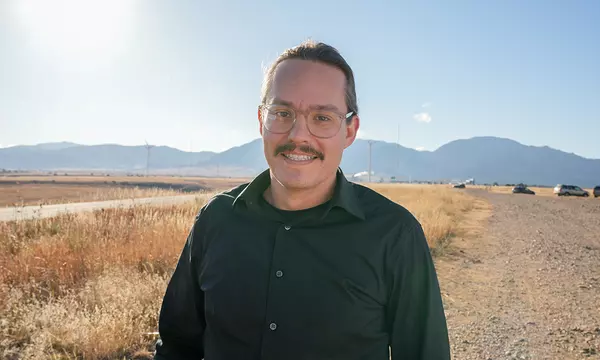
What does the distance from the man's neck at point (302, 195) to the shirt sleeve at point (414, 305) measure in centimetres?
42

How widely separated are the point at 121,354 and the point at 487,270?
6.89 m

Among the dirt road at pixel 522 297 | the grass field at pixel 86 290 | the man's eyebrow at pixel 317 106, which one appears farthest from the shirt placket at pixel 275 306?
the dirt road at pixel 522 297

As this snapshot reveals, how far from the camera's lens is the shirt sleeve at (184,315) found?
6.44 feet

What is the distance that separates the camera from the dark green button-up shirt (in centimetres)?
163

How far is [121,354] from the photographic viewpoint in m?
3.93

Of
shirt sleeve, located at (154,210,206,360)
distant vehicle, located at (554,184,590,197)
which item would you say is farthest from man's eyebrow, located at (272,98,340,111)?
distant vehicle, located at (554,184,590,197)

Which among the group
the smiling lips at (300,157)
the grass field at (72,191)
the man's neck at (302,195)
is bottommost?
the grass field at (72,191)

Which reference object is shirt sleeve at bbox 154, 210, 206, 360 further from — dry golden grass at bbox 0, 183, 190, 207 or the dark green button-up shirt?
dry golden grass at bbox 0, 183, 190, 207

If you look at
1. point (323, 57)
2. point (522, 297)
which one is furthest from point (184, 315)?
point (522, 297)

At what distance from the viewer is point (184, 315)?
77.3 inches

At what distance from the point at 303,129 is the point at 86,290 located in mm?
4411

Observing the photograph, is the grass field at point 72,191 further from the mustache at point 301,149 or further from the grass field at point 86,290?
the mustache at point 301,149

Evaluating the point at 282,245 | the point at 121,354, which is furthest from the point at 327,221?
the point at 121,354

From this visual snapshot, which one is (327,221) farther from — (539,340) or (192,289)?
(539,340)
